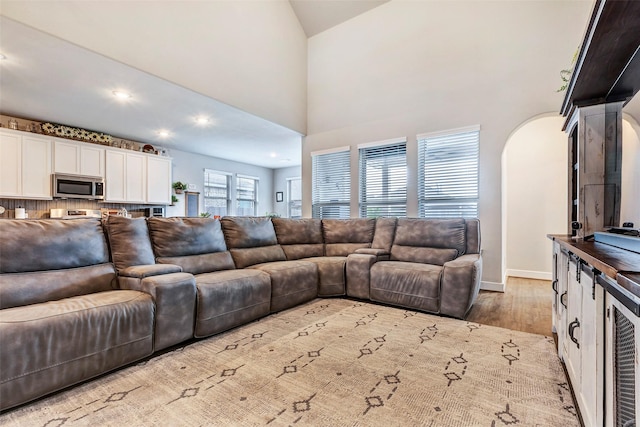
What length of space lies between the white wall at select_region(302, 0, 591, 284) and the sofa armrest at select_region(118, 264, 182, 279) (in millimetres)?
3501

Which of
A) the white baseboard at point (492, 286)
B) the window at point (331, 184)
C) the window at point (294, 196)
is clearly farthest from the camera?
the window at point (294, 196)

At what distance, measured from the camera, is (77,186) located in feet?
17.1

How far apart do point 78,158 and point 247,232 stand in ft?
13.0

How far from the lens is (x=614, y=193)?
207 centimetres

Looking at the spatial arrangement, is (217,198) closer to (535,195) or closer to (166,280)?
(166,280)

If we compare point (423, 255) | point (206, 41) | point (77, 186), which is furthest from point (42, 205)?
point (423, 255)

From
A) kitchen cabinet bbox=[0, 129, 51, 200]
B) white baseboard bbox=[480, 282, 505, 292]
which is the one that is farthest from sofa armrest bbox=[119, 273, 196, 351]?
kitchen cabinet bbox=[0, 129, 51, 200]

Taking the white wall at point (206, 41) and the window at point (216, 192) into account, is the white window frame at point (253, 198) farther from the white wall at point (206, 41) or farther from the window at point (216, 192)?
the white wall at point (206, 41)

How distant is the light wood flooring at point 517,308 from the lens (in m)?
2.81

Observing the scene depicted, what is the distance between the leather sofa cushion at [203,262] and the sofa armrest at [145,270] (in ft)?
1.09

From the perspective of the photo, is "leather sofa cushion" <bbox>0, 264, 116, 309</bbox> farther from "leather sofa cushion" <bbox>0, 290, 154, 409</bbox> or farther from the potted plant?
the potted plant

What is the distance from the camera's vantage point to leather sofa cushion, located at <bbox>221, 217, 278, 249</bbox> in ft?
11.3

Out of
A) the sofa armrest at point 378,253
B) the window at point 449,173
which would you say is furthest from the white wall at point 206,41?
the sofa armrest at point 378,253

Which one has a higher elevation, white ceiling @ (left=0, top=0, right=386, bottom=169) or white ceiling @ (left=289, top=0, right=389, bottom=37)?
white ceiling @ (left=289, top=0, right=389, bottom=37)
